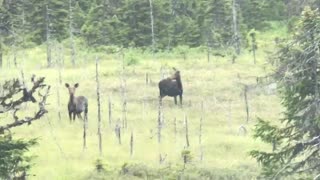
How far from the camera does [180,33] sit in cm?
5659

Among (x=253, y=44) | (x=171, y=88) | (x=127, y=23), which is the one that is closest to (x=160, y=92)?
(x=171, y=88)

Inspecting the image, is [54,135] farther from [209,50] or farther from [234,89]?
[209,50]

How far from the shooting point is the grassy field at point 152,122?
71.6 feet

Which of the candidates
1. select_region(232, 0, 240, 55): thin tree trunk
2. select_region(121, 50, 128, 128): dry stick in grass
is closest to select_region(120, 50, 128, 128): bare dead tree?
select_region(121, 50, 128, 128): dry stick in grass

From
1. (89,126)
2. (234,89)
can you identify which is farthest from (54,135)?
(234,89)

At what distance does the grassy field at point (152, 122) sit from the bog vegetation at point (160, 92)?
0.06m

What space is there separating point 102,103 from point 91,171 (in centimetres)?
1064

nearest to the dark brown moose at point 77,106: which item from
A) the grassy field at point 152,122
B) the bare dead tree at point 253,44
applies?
the grassy field at point 152,122

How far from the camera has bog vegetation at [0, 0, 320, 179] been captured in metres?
13.3

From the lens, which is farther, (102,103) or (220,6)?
(220,6)

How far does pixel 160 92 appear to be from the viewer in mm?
33594

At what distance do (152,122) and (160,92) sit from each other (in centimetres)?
570

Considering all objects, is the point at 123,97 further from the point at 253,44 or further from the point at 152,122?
the point at 253,44

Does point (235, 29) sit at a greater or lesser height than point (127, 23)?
lesser
